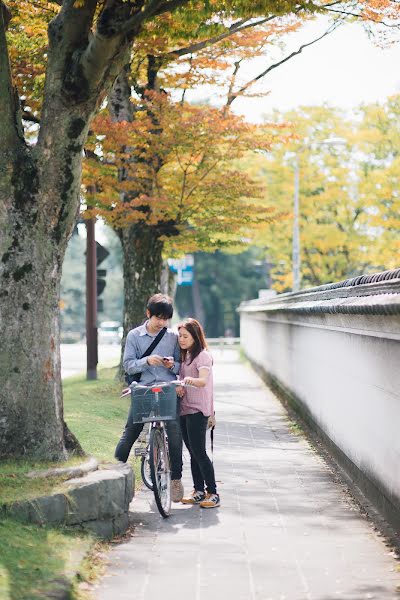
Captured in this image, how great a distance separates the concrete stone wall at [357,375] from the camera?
8.42m

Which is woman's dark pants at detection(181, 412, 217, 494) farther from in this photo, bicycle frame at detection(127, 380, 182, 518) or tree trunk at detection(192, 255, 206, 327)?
tree trunk at detection(192, 255, 206, 327)

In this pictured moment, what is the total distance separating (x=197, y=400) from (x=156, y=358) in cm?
64

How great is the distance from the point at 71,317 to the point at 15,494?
94.1 meters

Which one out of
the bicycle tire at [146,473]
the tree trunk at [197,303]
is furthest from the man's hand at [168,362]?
the tree trunk at [197,303]

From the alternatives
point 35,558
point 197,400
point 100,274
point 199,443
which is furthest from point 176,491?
point 100,274

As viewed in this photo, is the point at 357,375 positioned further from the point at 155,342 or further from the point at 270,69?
the point at 270,69

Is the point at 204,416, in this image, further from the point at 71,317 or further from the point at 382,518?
the point at 71,317

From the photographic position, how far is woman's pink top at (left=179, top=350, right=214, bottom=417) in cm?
942

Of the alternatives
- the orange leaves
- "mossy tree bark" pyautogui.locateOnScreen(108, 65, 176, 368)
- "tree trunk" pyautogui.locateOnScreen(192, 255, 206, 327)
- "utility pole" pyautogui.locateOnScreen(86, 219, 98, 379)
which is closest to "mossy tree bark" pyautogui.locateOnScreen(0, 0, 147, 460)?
the orange leaves

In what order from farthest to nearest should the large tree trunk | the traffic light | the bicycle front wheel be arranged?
the traffic light → the large tree trunk → the bicycle front wheel

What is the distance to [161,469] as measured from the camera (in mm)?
9055

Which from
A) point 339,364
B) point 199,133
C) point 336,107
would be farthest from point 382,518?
point 336,107

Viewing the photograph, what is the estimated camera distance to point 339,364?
1216 cm

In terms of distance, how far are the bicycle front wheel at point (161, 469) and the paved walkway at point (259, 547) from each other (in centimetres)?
15
